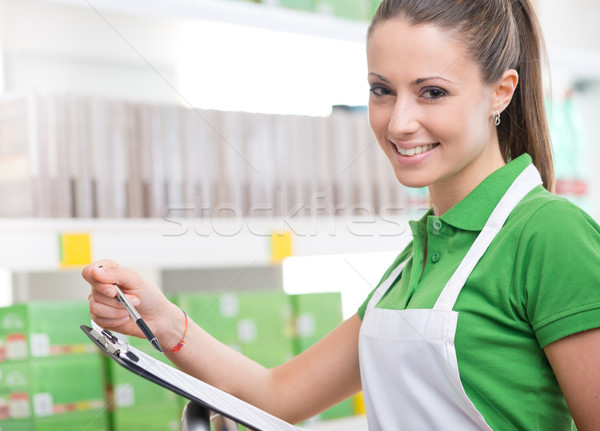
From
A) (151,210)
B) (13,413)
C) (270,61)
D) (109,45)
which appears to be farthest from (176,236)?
(270,61)

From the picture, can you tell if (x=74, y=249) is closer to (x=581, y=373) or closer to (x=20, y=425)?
(x=20, y=425)

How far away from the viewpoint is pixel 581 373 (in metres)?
0.74

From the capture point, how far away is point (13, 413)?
1.50 meters

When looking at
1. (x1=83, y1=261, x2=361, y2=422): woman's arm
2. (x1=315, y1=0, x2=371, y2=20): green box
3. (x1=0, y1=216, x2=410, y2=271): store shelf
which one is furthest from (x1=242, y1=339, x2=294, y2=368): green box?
(x1=315, y1=0, x2=371, y2=20): green box

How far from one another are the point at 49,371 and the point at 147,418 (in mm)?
261

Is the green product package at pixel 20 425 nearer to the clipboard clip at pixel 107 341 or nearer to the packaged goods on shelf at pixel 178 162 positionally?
the packaged goods on shelf at pixel 178 162

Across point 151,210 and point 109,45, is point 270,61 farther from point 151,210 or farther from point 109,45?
point 151,210

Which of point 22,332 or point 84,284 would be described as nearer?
point 22,332

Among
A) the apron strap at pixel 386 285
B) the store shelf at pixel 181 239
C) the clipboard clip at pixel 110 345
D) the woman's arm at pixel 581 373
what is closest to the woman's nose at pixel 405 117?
the apron strap at pixel 386 285

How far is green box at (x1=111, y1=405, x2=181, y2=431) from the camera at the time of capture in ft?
5.24

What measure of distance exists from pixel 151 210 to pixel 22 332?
0.40 meters

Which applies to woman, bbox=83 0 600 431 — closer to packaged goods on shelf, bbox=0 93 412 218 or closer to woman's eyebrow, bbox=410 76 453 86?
woman's eyebrow, bbox=410 76 453 86

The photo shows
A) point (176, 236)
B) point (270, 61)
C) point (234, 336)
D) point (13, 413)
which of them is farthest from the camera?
point (270, 61)

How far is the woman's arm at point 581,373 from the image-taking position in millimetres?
736
